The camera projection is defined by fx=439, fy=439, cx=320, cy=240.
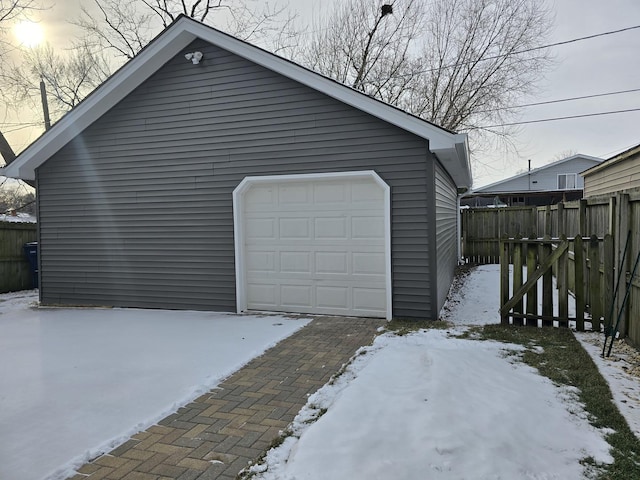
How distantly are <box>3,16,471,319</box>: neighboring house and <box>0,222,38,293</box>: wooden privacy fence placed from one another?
307 cm

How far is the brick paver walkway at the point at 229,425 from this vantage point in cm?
282

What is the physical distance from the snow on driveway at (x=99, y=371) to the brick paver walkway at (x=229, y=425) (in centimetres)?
18

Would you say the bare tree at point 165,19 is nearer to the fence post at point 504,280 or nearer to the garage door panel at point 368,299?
the garage door panel at point 368,299

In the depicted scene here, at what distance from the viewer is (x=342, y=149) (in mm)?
6867

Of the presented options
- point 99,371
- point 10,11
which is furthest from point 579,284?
point 10,11

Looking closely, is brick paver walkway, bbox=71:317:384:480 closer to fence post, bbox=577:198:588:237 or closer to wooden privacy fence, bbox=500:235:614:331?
wooden privacy fence, bbox=500:235:614:331

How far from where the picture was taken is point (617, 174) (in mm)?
11703

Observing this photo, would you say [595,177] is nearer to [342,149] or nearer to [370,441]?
[342,149]

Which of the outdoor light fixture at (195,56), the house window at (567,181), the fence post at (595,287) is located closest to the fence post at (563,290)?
the fence post at (595,287)

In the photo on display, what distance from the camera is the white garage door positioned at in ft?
22.8

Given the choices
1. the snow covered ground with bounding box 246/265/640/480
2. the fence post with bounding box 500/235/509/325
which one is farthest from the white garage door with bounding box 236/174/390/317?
the snow covered ground with bounding box 246/265/640/480

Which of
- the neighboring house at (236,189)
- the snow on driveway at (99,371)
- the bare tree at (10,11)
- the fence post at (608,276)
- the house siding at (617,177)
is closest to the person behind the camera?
the snow on driveway at (99,371)

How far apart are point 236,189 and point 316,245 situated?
1.69 metres

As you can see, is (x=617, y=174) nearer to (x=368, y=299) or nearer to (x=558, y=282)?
(x=558, y=282)
